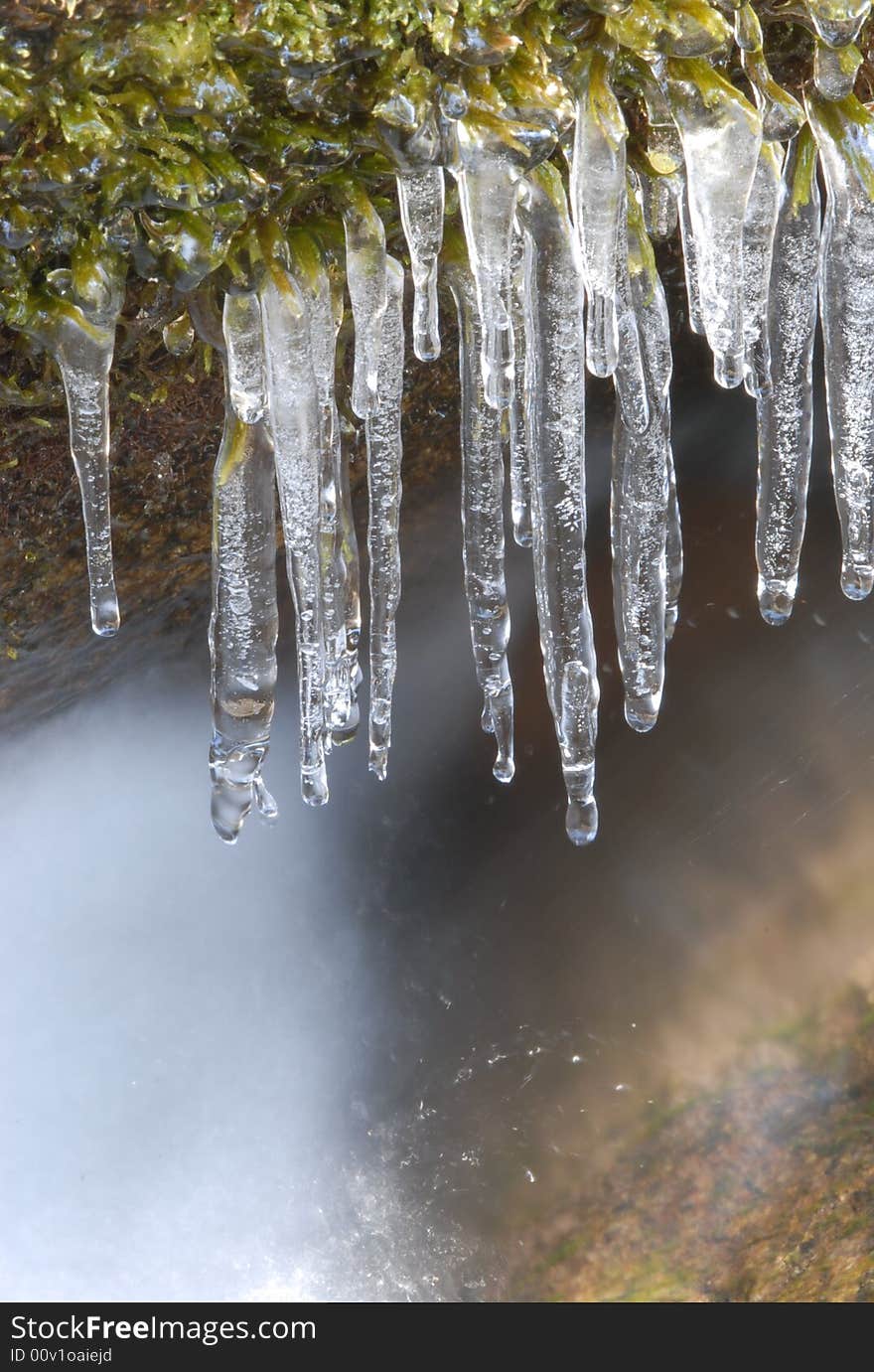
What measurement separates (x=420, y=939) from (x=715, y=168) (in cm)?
159

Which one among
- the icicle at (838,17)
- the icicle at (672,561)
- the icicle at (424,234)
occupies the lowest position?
the icicle at (672,561)

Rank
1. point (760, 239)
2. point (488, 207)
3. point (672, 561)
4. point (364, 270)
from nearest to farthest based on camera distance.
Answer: point (488, 207)
point (364, 270)
point (760, 239)
point (672, 561)

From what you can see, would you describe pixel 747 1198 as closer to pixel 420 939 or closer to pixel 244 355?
pixel 420 939

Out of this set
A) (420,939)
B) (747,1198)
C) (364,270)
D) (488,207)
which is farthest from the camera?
(420,939)

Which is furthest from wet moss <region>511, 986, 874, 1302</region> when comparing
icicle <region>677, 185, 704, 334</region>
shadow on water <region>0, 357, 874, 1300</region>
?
icicle <region>677, 185, 704, 334</region>

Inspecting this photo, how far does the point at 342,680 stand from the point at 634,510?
449 millimetres

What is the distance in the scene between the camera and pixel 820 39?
1.28 metres

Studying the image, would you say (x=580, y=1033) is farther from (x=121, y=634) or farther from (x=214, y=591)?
(x=214, y=591)

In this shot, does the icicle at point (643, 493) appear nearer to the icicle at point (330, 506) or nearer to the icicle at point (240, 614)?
the icicle at point (330, 506)

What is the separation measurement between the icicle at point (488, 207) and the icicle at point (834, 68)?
1.26ft

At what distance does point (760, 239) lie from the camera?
4.54ft

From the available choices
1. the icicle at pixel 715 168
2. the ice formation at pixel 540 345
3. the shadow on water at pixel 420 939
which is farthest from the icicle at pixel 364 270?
the shadow on water at pixel 420 939

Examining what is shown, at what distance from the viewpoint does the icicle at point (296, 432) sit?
49.6 inches

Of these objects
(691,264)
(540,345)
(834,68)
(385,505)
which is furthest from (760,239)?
(385,505)
